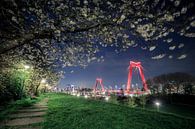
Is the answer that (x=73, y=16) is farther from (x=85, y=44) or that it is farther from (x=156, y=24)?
(x=156, y=24)

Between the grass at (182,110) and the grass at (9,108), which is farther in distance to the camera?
the grass at (182,110)

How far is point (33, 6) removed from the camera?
7.92 meters

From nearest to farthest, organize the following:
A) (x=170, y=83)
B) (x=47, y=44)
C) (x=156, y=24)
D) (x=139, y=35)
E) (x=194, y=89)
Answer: (x=156, y=24) → (x=139, y=35) → (x=47, y=44) → (x=194, y=89) → (x=170, y=83)

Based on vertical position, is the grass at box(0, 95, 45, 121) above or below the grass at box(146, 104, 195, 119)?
above

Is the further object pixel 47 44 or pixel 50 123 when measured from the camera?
pixel 47 44

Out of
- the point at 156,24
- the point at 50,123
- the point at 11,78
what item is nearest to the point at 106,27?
the point at 156,24

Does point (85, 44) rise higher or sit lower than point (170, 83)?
lower

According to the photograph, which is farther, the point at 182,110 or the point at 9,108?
the point at 182,110

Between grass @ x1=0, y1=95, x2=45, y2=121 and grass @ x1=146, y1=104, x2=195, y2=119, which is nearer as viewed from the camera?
grass @ x1=0, y1=95, x2=45, y2=121

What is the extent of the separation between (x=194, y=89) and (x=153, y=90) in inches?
1113

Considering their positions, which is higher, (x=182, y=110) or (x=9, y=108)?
(x=9, y=108)

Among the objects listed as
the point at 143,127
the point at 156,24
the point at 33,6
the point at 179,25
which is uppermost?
the point at 33,6

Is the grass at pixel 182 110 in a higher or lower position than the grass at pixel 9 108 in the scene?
lower

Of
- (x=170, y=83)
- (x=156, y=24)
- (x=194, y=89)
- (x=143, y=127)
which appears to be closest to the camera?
(x=156, y=24)
